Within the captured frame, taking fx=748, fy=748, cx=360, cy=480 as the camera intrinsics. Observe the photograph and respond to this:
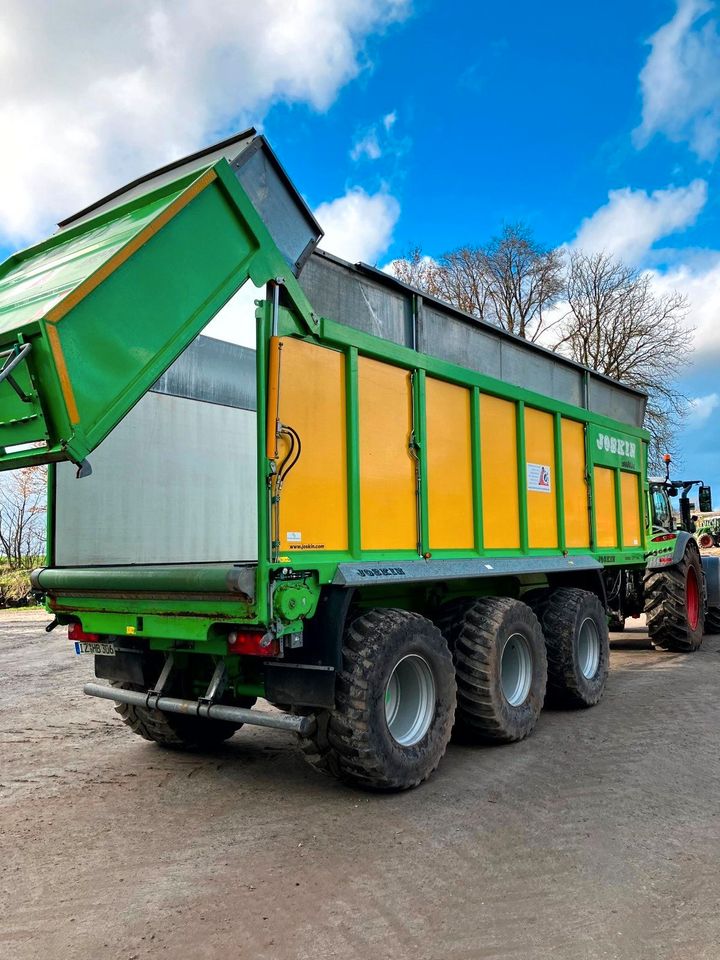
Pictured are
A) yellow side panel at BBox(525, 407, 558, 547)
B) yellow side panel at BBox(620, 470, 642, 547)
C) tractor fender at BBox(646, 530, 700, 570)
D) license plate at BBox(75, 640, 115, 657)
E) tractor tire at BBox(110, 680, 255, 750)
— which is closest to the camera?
license plate at BBox(75, 640, 115, 657)

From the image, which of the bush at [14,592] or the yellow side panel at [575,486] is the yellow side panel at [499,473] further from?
the bush at [14,592]

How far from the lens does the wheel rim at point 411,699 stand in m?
4.79

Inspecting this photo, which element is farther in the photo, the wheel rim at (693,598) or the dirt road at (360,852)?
the wheel rim at (693,598)

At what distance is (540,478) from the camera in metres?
6.83

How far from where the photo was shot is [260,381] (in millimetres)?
4113

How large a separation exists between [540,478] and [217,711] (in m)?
3.74

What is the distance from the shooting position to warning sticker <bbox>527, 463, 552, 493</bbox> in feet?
21.9

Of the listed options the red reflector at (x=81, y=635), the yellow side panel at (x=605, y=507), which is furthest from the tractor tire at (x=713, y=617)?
the red reflector at (x=81, y=635)

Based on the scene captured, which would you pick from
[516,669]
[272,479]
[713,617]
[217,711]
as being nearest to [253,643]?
[217,711]

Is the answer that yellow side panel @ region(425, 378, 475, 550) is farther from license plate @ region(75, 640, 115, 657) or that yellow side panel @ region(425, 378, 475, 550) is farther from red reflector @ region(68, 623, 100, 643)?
red reflector @ region(68, 623, 100, 643)

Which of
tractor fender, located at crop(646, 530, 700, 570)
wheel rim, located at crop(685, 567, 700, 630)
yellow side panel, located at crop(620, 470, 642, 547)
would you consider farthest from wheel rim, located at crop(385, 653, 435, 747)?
wheel rim, located at crop(685, 567, 700, 630)

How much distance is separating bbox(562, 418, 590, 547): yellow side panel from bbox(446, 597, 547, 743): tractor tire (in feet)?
5.20

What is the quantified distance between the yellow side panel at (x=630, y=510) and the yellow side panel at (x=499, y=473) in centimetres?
283

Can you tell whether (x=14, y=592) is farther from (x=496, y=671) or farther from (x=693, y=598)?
(x=496, y=671)
